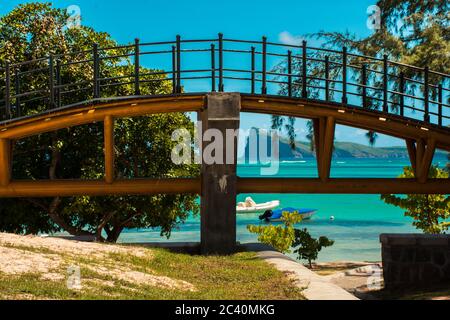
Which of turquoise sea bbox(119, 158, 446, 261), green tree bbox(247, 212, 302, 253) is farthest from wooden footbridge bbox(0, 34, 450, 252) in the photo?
turquoise sea bbox(119, 158, 446, 261)

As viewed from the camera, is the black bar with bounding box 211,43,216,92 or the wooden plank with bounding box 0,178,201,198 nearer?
the black bar with bounding box 211,43,216,92

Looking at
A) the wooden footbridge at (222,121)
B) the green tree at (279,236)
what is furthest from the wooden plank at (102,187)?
the green tree at (279,236)

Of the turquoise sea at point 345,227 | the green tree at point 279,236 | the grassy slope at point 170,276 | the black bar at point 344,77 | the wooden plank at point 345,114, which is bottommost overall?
the turquoise sea at point 345,227

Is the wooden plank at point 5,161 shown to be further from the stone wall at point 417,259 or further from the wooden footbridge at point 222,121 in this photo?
the stone wall at point 417,259

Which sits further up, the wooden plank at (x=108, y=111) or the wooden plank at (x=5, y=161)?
the wooden plank at (x=108, y=111)

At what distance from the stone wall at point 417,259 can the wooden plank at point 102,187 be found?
209 inches

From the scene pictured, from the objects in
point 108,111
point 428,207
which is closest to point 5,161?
→ point 108,111

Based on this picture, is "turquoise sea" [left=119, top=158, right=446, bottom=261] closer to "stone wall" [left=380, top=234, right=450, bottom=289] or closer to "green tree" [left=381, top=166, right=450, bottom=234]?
"green tree" [left=381, top=166, right=450, bottom=234]

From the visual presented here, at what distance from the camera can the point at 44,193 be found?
18.6 metres

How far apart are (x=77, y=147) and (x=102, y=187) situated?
8.53 metres

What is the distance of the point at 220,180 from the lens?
17.2 meters

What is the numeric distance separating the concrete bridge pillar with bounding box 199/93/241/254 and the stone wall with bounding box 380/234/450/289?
168 inches

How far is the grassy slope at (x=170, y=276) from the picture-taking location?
9.79 metres

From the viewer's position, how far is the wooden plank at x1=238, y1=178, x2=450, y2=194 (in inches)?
705
